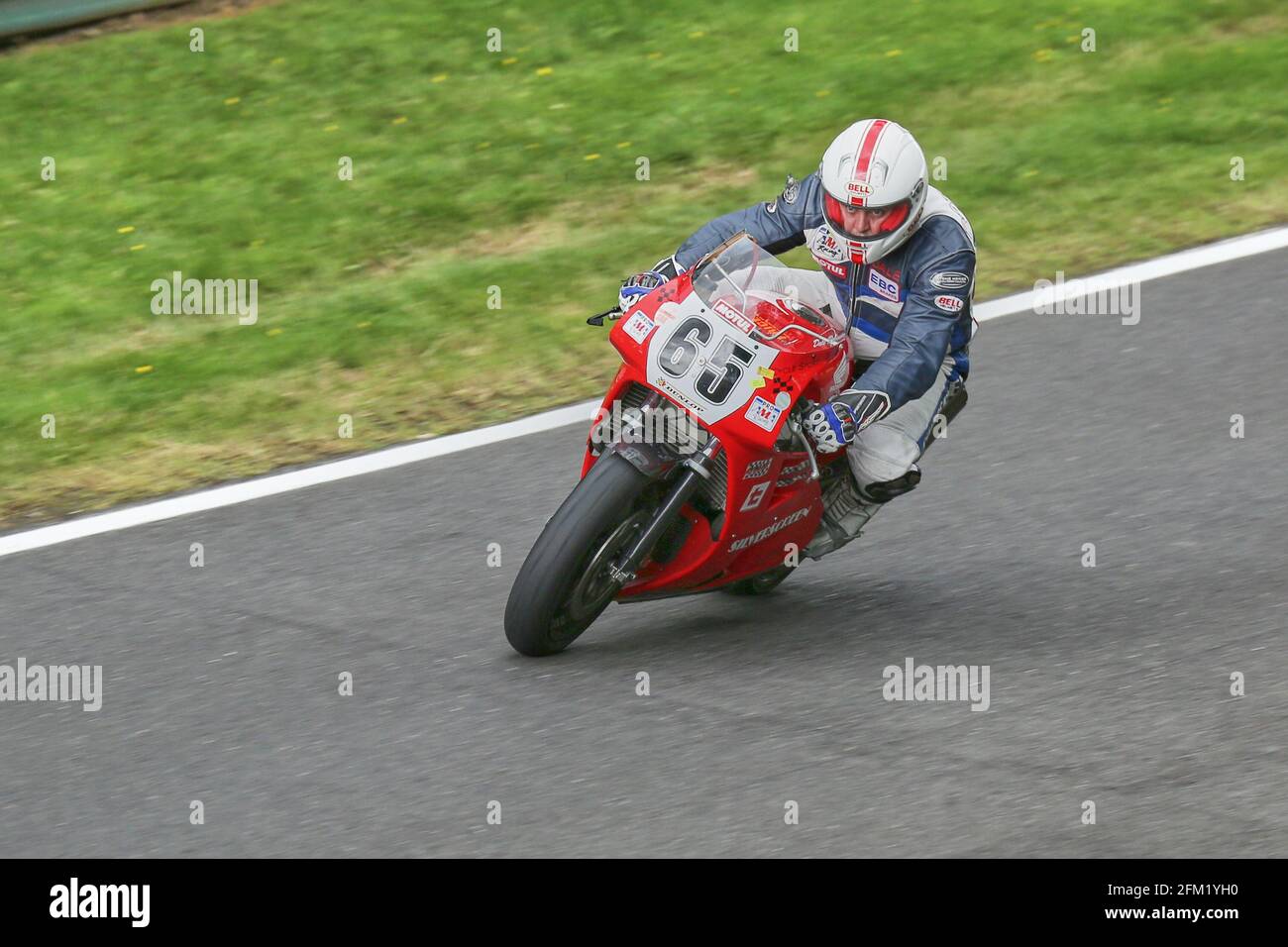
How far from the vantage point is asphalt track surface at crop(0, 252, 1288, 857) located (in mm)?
4758

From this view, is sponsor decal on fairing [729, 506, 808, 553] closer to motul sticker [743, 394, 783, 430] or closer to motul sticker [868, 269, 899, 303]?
motul sticker [743, 394, 783, 430]

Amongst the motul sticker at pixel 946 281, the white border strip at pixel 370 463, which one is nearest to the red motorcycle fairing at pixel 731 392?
the motul sticker at pixel 946 281

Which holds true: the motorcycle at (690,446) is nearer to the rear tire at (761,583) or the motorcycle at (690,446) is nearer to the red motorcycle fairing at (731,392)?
the red motorcycle fairing at (731,392)

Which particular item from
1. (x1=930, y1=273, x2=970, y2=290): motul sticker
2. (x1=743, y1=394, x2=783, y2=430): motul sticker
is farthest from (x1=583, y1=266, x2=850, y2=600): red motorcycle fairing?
(x1=930, y1=273, x2=970, y2=290): motul sticker

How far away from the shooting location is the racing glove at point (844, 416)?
5.43m

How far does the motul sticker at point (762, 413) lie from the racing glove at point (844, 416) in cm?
10

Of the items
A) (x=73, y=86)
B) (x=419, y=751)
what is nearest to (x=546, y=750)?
(x=419, y=751)

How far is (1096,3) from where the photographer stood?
12.6m

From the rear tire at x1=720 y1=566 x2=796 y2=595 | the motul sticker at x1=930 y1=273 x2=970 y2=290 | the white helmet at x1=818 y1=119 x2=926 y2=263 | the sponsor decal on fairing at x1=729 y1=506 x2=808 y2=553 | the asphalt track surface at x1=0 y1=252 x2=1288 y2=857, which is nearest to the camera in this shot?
the asphalt track surface at x1=0 y1=252 x2=1288 y2=857

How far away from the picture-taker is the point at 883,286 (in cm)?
585

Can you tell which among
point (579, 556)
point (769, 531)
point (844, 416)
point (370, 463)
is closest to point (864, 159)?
point (844, 416)

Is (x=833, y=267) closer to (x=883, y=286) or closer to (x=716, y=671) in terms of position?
(x=883, y=286)

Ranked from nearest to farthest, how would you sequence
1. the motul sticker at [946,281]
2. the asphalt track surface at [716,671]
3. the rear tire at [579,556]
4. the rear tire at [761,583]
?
the asphalt track surface at [716,671] < the rear tire at [579,556] < the motul sticker at [946,281] < the rear tire at [761,583]

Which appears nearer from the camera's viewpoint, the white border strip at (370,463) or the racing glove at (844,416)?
the racing glove at (844,416)
